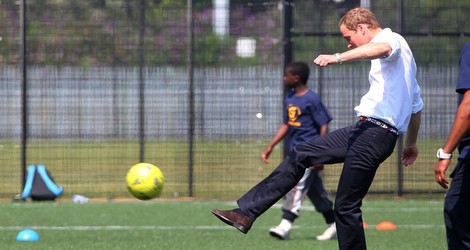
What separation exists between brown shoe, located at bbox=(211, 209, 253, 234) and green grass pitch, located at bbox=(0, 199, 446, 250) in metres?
2.46

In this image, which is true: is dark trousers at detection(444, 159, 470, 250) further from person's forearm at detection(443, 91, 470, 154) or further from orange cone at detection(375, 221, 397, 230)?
orange cone at detection(375, 221, 397, 230)

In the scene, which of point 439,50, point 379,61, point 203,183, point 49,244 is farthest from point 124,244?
point 439,50

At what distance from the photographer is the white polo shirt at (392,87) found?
746 cm

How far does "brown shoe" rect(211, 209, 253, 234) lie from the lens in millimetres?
7676

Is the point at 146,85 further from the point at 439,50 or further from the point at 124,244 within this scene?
the point at 124,244

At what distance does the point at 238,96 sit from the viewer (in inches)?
629

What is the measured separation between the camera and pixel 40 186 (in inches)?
615

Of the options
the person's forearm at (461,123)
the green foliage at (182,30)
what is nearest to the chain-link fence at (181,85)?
the green foliage at (182,30)

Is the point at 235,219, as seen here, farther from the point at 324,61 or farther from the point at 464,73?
the point at 464,73

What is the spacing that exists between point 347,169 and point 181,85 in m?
8.52

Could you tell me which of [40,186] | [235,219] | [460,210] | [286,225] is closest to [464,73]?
[460,210]

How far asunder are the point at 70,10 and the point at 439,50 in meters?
5.46

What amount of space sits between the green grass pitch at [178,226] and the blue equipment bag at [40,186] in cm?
26

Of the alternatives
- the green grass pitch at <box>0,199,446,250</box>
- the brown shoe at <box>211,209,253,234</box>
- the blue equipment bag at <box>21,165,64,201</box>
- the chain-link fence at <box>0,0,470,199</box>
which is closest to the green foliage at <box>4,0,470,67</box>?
the chain-link fence at <box>0,0,470,199</box>
